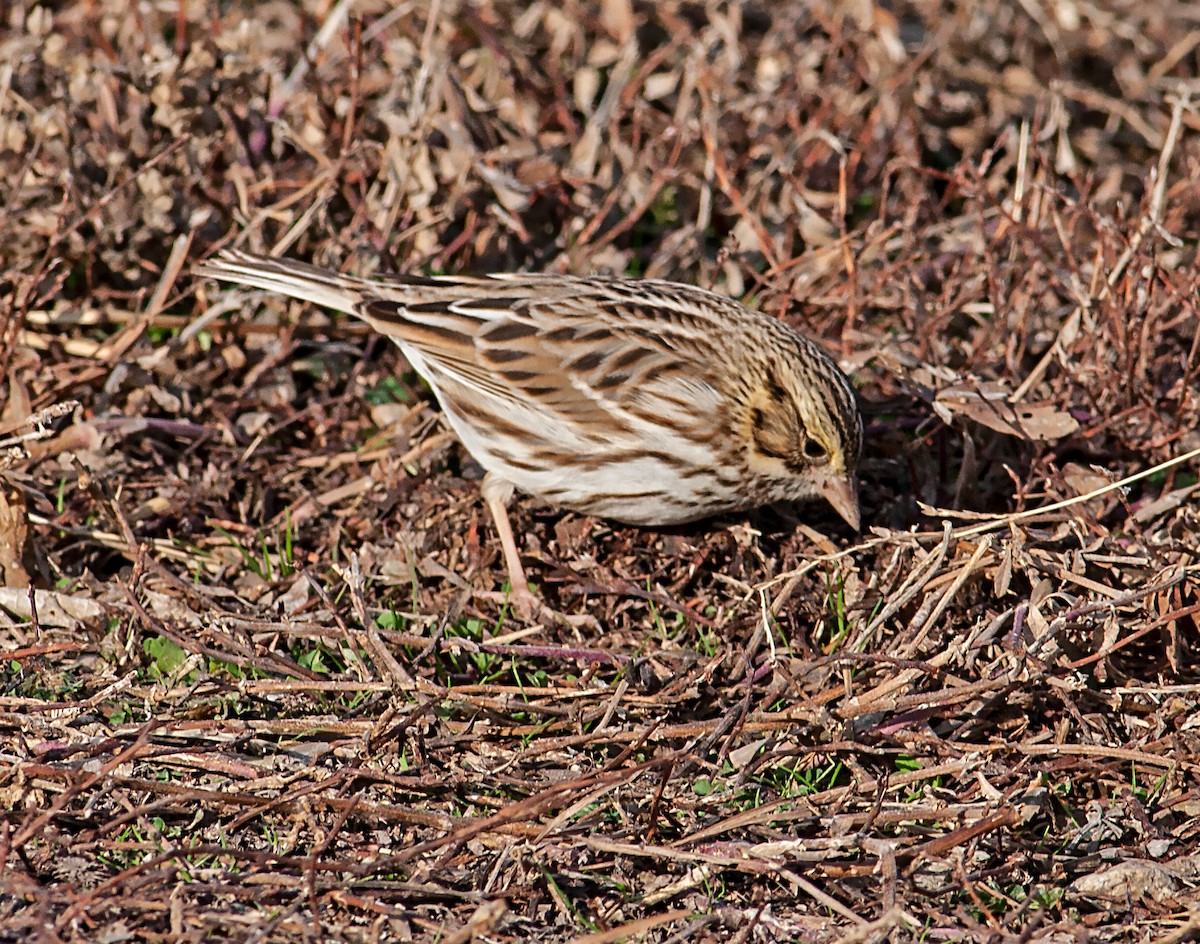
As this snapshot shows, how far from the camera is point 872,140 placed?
22.7 ft

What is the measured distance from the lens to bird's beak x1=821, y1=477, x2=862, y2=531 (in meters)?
5.12

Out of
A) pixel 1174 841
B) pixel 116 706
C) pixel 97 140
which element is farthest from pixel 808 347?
pixel 97 140

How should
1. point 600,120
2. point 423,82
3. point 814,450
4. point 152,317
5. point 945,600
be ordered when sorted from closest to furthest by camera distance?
point 945,600 < point 814,450 < point 152,317 < point 423,82 < point 600,120

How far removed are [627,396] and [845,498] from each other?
79cm

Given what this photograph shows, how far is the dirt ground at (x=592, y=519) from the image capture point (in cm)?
409

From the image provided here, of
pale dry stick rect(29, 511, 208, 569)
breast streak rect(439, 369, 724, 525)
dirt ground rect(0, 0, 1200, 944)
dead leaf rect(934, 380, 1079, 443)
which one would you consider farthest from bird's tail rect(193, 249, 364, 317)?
dead leaf rect(934, 380, 1079, 443)

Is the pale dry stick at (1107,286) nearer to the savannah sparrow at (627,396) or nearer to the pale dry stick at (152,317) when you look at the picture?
the savannah sparrow at (627,396)

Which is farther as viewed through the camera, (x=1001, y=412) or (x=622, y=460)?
(x=1001, y=412)

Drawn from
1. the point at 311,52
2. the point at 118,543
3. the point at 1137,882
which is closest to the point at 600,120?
the point at 311,52

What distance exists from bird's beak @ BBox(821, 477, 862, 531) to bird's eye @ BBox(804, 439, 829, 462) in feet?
0.32

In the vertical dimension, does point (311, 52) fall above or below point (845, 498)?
above

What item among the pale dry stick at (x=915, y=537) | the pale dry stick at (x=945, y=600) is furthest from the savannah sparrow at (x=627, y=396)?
the pale dry stick at (x=945, y=600)

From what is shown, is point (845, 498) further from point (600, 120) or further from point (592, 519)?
point (600, 120)

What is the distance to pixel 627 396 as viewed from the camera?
521cm
